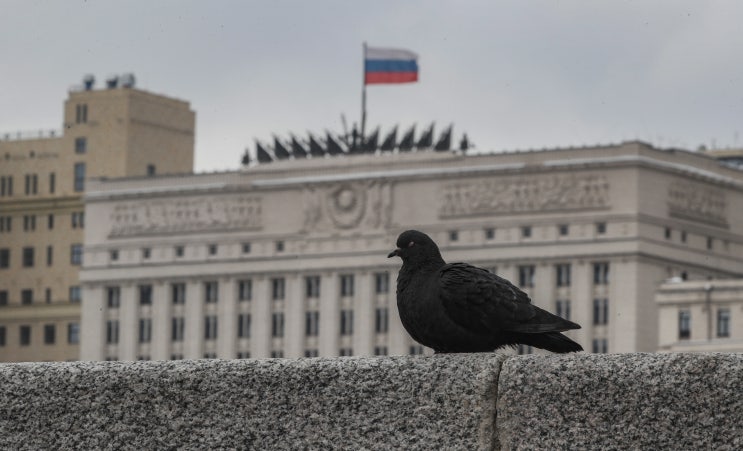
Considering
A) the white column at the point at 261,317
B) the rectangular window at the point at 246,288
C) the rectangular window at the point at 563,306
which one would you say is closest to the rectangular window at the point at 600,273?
the rectangular window at the point at 563,306

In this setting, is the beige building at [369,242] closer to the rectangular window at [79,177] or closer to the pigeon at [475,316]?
the rectangular window at [79,177]

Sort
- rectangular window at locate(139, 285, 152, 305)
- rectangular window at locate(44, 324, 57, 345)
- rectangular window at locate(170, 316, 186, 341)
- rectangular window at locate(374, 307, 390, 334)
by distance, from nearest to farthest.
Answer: rectangular window at locate(374, 307, 390, 334) → rectangular window at locate(170, 316, 186, 341) → rectangular window at locate(139, 285, 152, 305) → rectangular window at locate(44, 324, 57, 345)

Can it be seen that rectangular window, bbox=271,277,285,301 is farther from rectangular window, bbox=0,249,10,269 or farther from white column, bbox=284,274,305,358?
rectangular window, bbox=0,249,10,269

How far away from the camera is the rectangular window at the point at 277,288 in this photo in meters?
158

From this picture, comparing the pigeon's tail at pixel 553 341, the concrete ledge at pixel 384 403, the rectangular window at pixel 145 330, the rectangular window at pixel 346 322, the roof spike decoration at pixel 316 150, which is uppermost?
the roof spike decoration at pixel 316 150

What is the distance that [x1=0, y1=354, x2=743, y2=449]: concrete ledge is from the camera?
932 cm

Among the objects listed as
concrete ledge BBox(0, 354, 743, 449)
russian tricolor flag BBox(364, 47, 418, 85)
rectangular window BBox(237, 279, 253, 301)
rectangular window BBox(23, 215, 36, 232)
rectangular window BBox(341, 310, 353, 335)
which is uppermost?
russian tricolor flag BBox(364, 47, 418, 85)

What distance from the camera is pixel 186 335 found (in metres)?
158

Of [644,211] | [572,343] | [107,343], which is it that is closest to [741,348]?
[644,211]

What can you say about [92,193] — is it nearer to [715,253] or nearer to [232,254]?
[232,254]

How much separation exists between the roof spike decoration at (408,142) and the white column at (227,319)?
12.6 metres

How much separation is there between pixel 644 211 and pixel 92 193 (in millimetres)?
35396

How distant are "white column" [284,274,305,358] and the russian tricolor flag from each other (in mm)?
14249

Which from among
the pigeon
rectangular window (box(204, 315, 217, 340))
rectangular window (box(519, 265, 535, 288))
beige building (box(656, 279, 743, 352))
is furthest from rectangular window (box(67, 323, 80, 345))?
the pigeon
